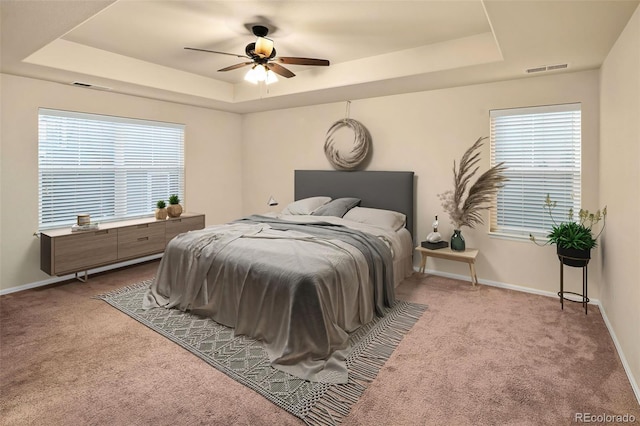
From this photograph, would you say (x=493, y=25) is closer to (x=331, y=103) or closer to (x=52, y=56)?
(x=331, y=103)

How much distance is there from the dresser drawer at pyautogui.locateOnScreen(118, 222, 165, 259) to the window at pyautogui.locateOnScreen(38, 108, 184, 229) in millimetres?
500

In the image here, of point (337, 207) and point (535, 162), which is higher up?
point (535, 162)

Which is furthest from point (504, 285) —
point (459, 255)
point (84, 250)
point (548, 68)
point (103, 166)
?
point (103, 166)

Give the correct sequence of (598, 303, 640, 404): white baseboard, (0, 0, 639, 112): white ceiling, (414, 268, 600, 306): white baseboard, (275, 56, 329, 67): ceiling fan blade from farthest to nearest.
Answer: (414, 268, 600, 306): white baseboard, (275, 56, 329, 67): ceiling fan blade, (0, 0, 639, 112): white ceiling, (598, 303, 640, 404): white baseboard

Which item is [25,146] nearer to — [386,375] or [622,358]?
[386,375]

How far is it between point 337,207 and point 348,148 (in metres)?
0.97

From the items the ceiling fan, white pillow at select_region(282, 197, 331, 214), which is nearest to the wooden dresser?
white pillow at select_region(282, 197, 331, 214)

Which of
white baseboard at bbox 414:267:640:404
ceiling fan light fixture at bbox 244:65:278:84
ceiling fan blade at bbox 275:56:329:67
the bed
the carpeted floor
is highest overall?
ceiling fan blade at bbox 275:56:329:67

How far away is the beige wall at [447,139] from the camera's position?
137 inches

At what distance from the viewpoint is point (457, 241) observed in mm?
3986

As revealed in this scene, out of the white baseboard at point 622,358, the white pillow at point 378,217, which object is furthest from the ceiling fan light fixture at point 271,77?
the white baseboard at point 622,358

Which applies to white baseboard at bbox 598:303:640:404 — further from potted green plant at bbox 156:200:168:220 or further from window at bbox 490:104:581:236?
potted green plant at bbox 156:200:168:220

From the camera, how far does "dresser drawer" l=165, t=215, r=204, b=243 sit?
4.86 meters

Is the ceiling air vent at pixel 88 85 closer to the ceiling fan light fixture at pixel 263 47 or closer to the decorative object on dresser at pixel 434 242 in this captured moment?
the ceiling fan light fixture at pixel 263 47
